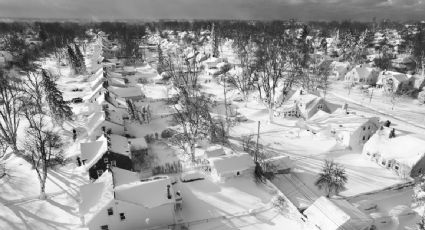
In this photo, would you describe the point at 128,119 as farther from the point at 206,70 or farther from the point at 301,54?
the point at 301,54

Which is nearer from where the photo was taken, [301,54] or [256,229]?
[256,229]

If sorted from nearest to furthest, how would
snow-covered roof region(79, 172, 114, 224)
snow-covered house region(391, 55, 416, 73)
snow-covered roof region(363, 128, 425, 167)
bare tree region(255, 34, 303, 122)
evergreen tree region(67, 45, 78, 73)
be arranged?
snow-covered roof region(79, 172, 114, 224), snow-covered roof region(363, 128, 425, 167), bare tree region(255, 34, 303, 122), evergreen tree region(67, 45, 78, 73), snow-covered house region(391, 55, 416, 73)

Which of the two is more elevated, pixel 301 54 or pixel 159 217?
pixel 301 54

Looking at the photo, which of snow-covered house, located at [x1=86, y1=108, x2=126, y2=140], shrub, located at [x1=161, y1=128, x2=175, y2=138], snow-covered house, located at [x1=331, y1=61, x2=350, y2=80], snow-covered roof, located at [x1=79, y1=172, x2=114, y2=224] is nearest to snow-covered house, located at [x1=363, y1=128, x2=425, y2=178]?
shrub, located at [x1=161, y1=128, x2=175, y2=138]

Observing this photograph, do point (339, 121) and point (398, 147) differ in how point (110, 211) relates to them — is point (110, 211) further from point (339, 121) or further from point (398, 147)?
point (339, 121)

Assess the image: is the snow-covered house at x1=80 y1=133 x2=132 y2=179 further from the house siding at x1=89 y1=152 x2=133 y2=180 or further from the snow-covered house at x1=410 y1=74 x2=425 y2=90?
the snow-covered house at x1=410 y1=74 x2=425 y2=90

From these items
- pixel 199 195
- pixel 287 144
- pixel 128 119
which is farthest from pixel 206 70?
pixel 199 195

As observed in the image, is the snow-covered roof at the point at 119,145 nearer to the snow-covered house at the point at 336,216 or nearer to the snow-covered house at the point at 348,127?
the snow-covered house at the point at 336,216
